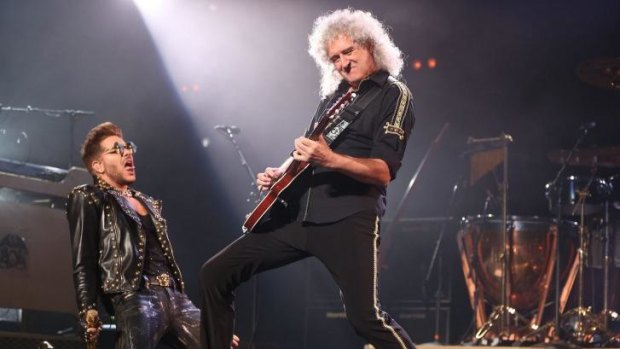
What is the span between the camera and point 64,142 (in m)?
8.80

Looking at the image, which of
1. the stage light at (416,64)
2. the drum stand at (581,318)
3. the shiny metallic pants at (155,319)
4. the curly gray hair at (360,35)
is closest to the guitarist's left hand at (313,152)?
the curly gray hair at (360,35)

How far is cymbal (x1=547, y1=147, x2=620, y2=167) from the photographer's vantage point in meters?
7.60

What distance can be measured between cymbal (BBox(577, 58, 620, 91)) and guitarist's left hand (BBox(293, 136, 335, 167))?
3.96m

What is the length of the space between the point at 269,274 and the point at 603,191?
3.38m

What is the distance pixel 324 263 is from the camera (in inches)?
162

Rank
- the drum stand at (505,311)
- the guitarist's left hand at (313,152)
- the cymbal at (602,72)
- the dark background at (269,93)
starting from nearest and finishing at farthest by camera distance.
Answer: the guitarist's left hand at (313,152)
the cymbal at (602,72)
the drum stand at (505,311)
the dark background at (269,93)

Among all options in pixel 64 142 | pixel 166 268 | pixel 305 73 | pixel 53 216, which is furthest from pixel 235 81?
pixel 166 268

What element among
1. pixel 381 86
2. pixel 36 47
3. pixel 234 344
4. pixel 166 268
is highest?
pixel 36 47

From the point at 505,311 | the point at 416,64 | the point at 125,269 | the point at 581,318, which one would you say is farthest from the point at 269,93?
the point at 125,269

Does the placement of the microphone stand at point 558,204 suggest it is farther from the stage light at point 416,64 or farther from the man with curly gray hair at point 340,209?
the man with curly gray hair at point 340,209

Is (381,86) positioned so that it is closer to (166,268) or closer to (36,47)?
(166,268)

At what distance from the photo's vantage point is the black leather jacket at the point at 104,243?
480cm

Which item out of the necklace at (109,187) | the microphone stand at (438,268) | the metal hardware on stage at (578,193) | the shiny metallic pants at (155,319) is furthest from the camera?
the microphone stand at (438,268)

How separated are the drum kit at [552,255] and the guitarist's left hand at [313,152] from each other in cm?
392
